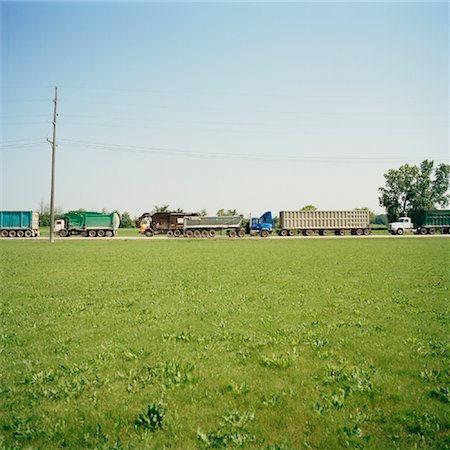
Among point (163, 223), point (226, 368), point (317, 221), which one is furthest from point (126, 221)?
point (226, 368)

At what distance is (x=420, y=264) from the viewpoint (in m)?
19.8

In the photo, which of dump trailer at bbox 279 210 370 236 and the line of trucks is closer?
the line of trucks

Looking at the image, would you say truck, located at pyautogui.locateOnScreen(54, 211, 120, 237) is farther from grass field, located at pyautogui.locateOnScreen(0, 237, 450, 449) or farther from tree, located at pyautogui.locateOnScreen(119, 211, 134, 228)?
tree, located at pyautogui.locateOnScreen(119, 211, 134, 228)

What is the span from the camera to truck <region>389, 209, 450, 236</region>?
60062mm

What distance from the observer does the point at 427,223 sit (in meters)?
60.2

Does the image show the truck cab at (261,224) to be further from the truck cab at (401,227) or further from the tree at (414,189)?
the tree at (414,189)

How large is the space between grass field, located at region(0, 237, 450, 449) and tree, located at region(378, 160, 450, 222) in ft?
304

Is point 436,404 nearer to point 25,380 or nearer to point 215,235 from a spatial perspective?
point 25,380

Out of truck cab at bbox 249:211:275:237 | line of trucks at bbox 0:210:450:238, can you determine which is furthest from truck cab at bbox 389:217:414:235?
truck cab at bbox 249:211:275:237

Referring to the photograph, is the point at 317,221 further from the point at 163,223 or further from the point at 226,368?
the point at 226,368

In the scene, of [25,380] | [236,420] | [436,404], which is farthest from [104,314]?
[436,404]

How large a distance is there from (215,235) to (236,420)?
5435cm

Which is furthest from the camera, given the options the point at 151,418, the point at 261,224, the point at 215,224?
the point at 261,224

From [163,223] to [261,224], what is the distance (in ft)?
51.8
